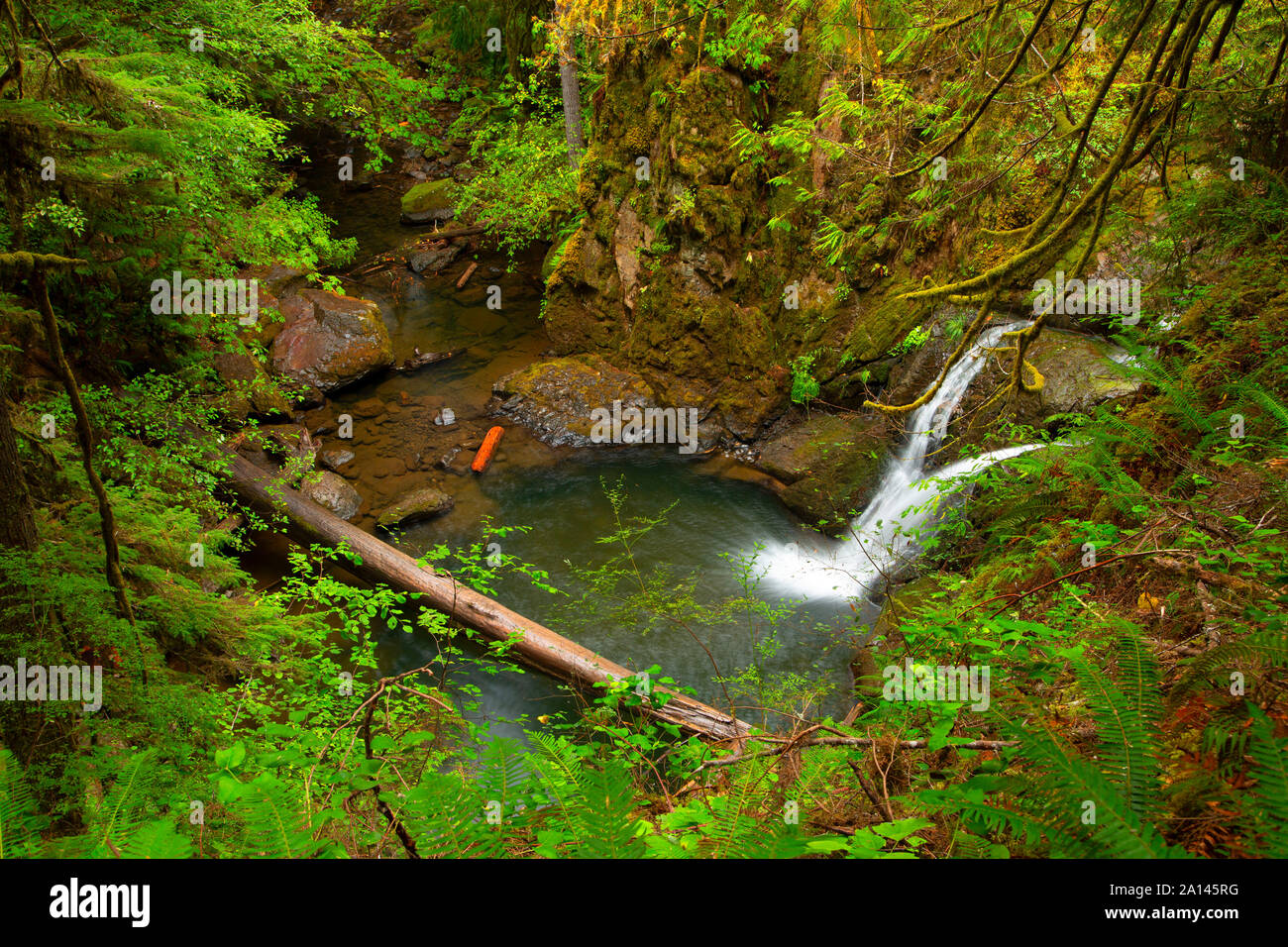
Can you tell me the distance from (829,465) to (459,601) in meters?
5.72

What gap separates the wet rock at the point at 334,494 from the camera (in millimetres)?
9359

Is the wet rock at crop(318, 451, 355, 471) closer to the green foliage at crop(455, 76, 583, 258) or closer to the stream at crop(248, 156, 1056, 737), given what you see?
the stream at crop(248, 156, 1056, 737)

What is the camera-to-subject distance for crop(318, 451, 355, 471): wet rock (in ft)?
34.0

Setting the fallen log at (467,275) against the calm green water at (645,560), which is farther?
the fallen log at (467,275)

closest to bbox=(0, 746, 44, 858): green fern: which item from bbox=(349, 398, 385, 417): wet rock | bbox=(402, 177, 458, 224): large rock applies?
bbox=(349, 398, 385, 417): wet rock

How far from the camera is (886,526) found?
28.5 ft

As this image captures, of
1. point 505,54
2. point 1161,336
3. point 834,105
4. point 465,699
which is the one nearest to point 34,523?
point 465,699

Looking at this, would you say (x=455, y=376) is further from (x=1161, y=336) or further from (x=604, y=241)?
(x=1161, y=336)

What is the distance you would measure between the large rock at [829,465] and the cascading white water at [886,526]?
0.83 ft

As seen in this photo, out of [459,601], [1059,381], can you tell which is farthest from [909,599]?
[459,601]

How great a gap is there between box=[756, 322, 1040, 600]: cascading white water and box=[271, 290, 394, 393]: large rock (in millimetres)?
8225

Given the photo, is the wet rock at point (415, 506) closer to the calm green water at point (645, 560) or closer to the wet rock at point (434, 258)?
the calm green water at point (645, 560)

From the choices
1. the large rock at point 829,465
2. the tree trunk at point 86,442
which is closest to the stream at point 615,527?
the large rock at point 829,465

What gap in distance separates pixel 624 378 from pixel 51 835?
1000 cm
